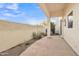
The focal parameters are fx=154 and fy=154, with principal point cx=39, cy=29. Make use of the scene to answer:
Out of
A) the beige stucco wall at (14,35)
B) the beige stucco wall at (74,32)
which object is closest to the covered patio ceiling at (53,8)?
the beige stucco wall at (74,32)

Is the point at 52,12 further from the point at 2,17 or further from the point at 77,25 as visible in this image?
the point at 2,17

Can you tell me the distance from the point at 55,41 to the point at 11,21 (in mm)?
883

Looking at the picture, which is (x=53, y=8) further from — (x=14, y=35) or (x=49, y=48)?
(x=14, y=35)

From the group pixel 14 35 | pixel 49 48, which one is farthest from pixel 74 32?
pixel 14 35

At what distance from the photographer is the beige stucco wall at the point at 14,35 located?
8.96 feet

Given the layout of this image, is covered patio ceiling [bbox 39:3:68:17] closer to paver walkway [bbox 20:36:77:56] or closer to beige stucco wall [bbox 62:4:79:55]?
beige stucco wall [bbox 62:4:79:55]

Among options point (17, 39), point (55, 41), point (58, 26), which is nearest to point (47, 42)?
point (55, 41)

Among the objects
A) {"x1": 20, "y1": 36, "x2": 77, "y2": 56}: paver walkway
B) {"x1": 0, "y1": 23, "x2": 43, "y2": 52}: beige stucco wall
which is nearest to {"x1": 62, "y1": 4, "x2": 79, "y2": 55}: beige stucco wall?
{"x1": 20, "y1": 36, "x2": 77, "y2": 56}: paver walkway

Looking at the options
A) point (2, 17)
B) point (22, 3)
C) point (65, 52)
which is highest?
point (22, 3)

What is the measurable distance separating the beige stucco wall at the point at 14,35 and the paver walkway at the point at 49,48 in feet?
0.69

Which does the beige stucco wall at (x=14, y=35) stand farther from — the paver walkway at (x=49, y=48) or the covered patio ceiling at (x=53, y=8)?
the covered patio ceiling at (x=53, y=8)

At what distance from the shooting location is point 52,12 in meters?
2.82

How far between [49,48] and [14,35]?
0.67 metres

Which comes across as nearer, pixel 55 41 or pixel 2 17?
pixel 2 17
